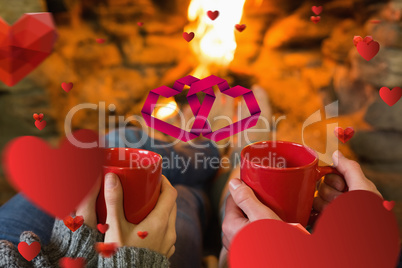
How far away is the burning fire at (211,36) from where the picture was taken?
1653 mm

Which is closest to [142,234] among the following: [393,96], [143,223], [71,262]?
[143,223]

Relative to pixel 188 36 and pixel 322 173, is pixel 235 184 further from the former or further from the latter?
pixel 188 36

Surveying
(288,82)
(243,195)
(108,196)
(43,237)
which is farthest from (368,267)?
(288,82)

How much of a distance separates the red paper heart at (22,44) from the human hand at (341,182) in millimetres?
1019

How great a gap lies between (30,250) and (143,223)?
169mm

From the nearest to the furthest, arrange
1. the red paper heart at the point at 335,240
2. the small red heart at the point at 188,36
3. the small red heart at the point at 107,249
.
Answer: the red paper heart at the point at 335,240 < the small red heart at the point at 107,249 < the small red heart at the point at 188,36

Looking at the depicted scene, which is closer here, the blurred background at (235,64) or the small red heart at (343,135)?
the small red heart at (343,135)

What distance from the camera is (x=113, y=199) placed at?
0.42m

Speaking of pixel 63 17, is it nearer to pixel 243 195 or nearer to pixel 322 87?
pixel 322 87

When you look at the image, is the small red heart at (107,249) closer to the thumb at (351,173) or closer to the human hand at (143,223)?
the human hand at (143,223)

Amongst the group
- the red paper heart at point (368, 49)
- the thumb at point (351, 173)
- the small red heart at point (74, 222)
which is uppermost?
the red paper heart at point (368, 49)

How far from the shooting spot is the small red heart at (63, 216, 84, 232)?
1.49 ft

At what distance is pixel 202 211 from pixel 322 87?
108cm

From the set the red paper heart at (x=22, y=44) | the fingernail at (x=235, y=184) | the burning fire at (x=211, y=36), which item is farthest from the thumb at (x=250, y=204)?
the burning fire at (x=211, y=36)
